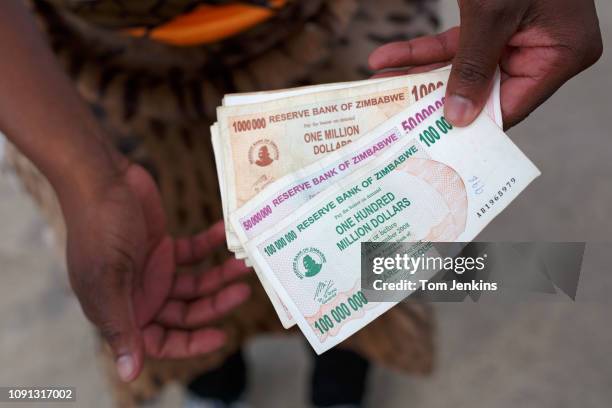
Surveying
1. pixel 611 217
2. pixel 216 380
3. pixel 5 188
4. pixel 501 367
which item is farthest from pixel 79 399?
pixel 611 217

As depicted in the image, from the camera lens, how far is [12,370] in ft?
4.97

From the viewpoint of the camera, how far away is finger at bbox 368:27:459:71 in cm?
83

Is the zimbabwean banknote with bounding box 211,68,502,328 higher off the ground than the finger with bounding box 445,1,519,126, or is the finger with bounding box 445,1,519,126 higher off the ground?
the finger with bounding box 445,1,519,126

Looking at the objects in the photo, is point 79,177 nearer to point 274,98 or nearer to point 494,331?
point 274,98

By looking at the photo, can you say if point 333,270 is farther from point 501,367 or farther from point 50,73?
point 501,367

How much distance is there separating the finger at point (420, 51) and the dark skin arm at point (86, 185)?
40 cm

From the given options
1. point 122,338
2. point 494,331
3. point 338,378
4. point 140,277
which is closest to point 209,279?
point 140,277

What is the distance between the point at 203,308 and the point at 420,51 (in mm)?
551

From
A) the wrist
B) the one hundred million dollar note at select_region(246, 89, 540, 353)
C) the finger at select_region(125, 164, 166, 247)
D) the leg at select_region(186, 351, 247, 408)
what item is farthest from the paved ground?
the wrist

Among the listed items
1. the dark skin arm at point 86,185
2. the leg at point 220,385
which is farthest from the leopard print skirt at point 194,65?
the leg at point 220,385

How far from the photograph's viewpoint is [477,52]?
2.33 ft

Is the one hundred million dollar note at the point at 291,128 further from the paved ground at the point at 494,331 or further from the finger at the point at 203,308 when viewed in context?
the paved ground at the point at 494,331

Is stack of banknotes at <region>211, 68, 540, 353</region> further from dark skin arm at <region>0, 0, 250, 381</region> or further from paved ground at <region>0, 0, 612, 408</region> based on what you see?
paved ground at <region>0, 0, 612, 408</region>

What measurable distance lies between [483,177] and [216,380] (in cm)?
84
